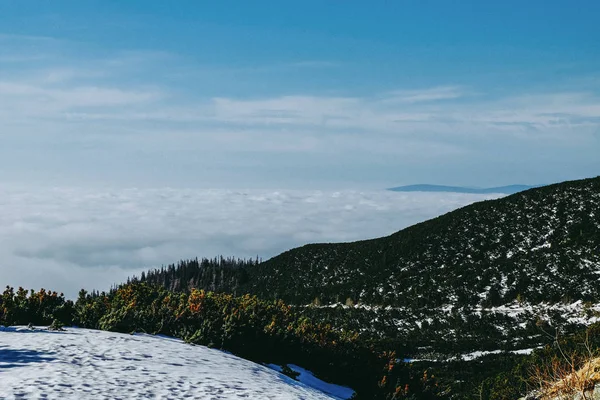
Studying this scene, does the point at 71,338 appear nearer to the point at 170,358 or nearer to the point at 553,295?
the point at 170,358

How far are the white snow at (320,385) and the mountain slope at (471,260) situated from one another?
1205 inches

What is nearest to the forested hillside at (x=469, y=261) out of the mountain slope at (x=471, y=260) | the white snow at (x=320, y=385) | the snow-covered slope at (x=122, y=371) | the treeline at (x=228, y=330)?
the mountain slope at (x=471, y=260)

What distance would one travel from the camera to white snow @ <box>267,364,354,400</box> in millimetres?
10308

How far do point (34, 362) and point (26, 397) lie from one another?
156 centimetres

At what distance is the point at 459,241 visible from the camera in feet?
190

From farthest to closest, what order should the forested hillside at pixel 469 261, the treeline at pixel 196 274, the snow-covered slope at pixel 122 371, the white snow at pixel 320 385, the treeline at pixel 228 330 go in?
the treeline at pixel 196 274
the forested hillside at pixel 469 261
the treeline at pixel 228 330
the white snow at pixel 320 385
the snow-covered slope at pixel 122 371

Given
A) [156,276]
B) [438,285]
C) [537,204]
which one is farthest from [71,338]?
[156,276]

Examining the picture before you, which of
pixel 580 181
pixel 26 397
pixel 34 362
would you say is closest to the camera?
pixel 26 397

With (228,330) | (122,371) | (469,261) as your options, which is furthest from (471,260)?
(122,371)

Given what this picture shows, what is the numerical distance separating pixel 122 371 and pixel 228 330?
11.3 ft

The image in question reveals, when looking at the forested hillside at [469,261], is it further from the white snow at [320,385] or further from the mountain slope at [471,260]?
the white snow at [320,385]

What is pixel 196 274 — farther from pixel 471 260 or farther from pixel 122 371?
pixel 122 371

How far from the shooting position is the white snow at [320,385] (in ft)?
33.8

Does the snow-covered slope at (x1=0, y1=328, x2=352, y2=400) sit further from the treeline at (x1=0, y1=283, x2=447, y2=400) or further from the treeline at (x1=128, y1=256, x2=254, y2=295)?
the treeline at (x1=128, y1=256, x2=254, y2=295)
